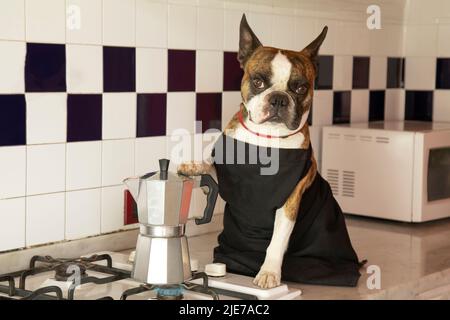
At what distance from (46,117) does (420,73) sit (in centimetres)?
140

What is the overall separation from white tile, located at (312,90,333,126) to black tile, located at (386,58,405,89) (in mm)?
291

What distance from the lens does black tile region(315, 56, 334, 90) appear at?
2451mm

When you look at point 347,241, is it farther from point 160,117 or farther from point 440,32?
point 440,32

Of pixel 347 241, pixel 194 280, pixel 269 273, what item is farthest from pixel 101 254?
pixel 347 241

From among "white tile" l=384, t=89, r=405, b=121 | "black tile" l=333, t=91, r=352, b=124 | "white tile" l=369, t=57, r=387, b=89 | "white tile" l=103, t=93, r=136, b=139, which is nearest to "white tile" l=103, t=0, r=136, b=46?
"white tile" l=103, t=93, r=136, b=139

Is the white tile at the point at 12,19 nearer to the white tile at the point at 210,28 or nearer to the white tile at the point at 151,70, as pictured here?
the white tile at the point at 151,70

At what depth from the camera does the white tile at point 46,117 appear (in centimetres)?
171

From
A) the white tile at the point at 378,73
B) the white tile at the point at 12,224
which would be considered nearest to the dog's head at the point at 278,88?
the white tile at the point at 12,224

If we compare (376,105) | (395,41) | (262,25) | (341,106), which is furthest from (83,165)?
(395,41)

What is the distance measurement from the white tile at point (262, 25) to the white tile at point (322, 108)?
28cm

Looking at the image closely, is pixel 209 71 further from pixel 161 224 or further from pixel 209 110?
pixel 161 224

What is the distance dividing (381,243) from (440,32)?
0.85 meters

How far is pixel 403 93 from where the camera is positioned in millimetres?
2752

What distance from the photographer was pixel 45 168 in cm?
175
